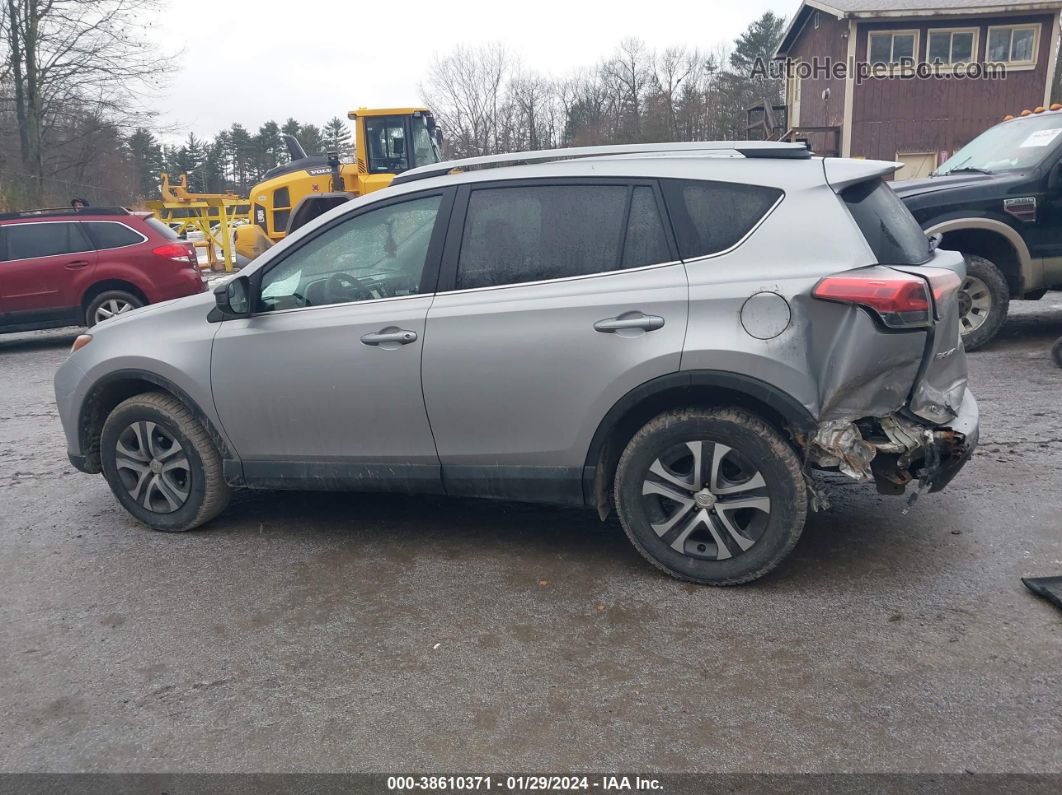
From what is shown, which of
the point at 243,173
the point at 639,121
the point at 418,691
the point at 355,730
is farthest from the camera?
the point at 243,173

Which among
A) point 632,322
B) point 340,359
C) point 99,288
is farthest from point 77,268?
point 632,322

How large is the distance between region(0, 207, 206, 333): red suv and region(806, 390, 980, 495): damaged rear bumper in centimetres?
1020

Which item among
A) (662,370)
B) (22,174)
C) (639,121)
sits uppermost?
(639,121)

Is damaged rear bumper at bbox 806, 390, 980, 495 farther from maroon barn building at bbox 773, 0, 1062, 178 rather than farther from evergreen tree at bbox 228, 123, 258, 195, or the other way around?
evergreen tree at bbox 228, 123, 258, 195

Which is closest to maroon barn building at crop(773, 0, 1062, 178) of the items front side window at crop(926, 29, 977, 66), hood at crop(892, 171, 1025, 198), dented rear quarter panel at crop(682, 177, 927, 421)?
front side window at crop(926, 29, 977, 66)

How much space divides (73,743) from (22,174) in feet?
113

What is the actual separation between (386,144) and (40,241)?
7.50 m

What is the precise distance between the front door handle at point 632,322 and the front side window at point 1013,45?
2804 cm

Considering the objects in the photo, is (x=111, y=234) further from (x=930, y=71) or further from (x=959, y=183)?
(x=930, y=71)

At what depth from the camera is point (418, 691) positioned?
307 cm

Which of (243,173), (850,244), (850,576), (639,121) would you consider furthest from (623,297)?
(243,173)

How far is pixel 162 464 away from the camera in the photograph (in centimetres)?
462

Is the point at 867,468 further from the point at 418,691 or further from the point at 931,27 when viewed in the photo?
the point at 931,27

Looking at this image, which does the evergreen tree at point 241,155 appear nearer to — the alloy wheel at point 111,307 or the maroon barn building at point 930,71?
the maroon barn building at point 930,71
